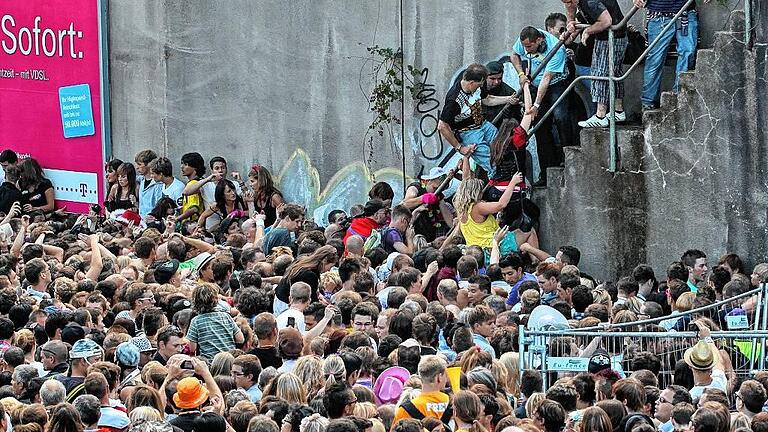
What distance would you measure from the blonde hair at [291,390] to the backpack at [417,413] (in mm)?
659

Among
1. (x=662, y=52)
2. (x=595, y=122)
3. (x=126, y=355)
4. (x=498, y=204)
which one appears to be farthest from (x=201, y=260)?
(x=662, y=52)

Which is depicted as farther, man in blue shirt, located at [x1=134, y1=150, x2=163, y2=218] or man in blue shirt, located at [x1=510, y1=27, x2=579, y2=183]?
man in blue shirt, located at [x1=134, y1=150, x2=163, y2=218]

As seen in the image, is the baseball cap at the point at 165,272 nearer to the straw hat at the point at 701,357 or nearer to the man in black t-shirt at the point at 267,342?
the man in black t-shirt at the point at 267,342

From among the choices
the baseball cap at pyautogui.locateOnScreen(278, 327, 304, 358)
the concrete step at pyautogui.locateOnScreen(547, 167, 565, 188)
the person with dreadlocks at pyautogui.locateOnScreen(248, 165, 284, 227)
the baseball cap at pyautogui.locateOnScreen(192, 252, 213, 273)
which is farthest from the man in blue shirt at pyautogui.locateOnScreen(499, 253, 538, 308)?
the person with dreadlocks at pyautogui.locateOnScreen(248, 165, 284, 227)

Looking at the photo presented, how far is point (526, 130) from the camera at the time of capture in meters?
16.5

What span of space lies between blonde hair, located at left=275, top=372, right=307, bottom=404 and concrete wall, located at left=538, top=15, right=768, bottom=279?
22.0 feet

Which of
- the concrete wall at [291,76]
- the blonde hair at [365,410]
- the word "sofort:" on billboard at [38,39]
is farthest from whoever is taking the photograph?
the word "sofort:" on billboard at [38,39]

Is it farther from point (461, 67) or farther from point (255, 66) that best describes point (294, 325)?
point (255, 66)

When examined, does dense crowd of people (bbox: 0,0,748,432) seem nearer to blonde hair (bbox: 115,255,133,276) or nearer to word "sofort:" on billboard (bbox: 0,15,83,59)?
blonde hair (bbox: 115,255,133,276)

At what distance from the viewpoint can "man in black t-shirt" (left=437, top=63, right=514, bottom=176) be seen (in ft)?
56.3

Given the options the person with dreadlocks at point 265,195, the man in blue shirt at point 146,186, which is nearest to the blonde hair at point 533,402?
the person with dreadlocks at point 265,195

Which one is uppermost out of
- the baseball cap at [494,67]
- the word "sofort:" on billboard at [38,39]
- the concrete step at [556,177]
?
the word "sofort:" on billboard at [38,39]

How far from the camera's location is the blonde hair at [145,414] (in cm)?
909

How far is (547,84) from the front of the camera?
54.9ft
